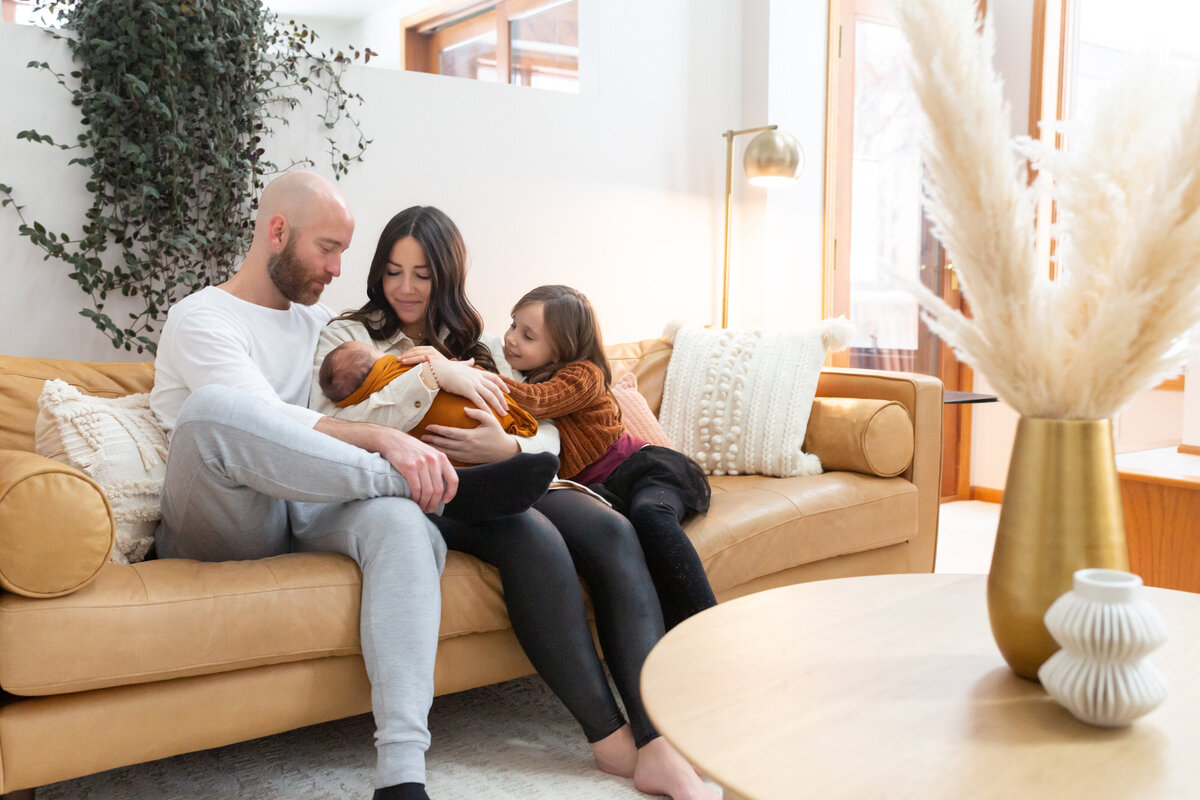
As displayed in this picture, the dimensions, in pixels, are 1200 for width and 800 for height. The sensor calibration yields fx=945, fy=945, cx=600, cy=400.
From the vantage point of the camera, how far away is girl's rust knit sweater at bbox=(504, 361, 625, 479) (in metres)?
2.00

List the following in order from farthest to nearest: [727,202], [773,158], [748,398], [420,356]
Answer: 1. [727,202]
2. [773,158]
3. [748,398]
4. [420,356]

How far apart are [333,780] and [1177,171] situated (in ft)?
5.07

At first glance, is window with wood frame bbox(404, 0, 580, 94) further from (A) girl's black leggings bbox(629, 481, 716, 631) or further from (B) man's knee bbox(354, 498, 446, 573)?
(B) man's knee bbox(354, 498, 446, 573)

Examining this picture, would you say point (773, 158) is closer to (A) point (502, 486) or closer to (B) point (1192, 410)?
(B) point (1192, 410)

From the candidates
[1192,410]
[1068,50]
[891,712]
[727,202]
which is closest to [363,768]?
[891,712]

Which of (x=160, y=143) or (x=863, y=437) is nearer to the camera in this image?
(x=160, y=143)

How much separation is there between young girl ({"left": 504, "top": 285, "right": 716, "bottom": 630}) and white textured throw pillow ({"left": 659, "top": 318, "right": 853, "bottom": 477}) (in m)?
0.41

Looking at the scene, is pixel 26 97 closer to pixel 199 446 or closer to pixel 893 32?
pixel 199 446

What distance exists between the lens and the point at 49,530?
4.41 ft

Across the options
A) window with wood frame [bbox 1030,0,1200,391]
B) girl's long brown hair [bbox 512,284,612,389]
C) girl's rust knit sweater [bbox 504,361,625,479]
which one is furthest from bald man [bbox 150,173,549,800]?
window with wood frame [bbox 1030,0,1200,391]

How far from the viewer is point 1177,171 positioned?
2.47 feet

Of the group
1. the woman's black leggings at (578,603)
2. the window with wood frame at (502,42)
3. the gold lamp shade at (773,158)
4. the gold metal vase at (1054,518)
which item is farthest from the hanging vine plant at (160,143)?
the gold metal vase at (1054,518)

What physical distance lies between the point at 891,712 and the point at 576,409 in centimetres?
125

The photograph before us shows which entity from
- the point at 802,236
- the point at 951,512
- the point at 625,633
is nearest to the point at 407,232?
the point at 625,633
